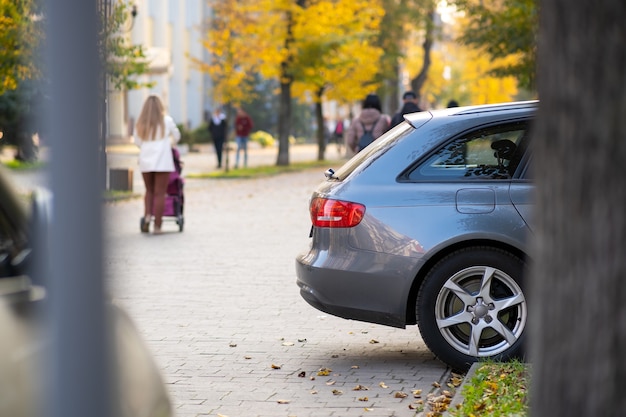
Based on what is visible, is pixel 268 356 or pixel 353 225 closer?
pixel 353 225

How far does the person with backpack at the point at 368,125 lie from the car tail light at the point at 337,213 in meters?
10.5

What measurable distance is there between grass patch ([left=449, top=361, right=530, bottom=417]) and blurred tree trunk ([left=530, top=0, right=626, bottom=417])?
269 centimetres

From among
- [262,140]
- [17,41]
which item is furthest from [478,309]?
[262,140]

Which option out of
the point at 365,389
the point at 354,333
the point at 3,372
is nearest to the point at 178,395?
the point at 365,389

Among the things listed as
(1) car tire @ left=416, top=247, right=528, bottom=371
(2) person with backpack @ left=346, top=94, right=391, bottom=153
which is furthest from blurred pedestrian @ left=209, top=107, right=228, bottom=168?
(1) car tire @ left=416, top=247, right=528, bottom=371

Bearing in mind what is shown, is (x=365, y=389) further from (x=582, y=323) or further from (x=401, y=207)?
(x=582, y=323)

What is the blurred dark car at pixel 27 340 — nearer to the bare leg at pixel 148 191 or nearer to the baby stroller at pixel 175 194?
the bare leg at pixel 148 191

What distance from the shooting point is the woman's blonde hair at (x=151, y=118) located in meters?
15.5

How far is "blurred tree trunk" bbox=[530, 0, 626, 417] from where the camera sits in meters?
2.95

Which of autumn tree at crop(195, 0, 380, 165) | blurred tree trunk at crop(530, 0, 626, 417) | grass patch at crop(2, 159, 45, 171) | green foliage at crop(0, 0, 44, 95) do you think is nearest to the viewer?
blurred tree trunk at crop(530, 0, 626, 417)

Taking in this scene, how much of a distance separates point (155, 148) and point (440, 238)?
350 inches

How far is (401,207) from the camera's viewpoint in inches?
283

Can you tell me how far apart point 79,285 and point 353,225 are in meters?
4.70

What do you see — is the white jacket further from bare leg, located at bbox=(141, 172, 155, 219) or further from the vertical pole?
the vertical pole
